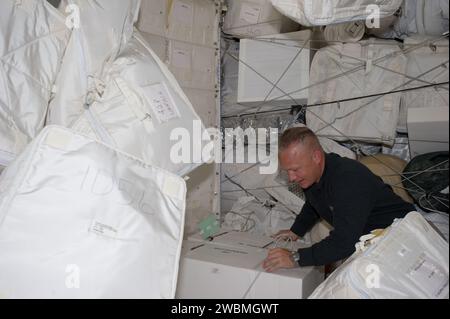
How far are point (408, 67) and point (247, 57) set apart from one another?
0.88 metres

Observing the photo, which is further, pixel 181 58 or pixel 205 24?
pixel 205 24

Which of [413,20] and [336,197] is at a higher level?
[413,20]

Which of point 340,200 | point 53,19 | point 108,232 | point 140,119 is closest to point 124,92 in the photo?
point 140,119

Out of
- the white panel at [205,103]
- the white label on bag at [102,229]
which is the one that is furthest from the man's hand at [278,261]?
the white panel at [205,103]

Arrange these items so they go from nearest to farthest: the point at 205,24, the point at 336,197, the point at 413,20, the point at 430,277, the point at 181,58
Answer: the point at 430,277 < the point at 336,197 < the point at 413,20 < the point at 181,58 < the point at 205,24

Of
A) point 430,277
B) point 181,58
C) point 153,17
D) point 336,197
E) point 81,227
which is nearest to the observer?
point 430,277

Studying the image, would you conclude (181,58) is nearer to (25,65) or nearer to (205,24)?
(205,24)

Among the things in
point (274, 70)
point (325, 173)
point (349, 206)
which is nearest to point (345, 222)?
point (349, 206)

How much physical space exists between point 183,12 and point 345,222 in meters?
1.34

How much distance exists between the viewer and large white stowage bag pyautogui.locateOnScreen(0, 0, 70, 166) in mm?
1303

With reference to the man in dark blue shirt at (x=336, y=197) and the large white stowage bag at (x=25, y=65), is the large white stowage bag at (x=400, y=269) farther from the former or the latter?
the large white stowage bag at (x=25, y=65)

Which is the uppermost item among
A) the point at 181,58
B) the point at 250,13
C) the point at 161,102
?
the point at 250,13

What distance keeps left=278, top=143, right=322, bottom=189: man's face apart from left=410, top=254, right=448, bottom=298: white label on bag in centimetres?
58

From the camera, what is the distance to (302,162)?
1494mm
